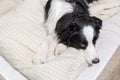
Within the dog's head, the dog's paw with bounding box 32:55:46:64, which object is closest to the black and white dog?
the dog's head

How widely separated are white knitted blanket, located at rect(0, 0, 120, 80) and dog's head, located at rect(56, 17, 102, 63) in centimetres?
6

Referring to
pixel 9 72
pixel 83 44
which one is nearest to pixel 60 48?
pixel 83 44

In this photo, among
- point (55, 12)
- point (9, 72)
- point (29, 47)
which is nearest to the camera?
point (9, 72)

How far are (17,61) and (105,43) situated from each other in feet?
2.23

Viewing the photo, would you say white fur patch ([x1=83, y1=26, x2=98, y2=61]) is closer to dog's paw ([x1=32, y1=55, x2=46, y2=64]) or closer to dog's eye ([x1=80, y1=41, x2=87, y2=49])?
dog's eye ([x1=80, y1=41, x2=87, y2=49])

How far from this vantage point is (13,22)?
1893 millimetres

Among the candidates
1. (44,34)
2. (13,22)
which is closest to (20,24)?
(13,22)

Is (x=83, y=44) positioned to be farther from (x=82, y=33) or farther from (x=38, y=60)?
(x=38, y=60)

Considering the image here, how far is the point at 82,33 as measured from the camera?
1.68m

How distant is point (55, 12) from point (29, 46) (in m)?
0.36

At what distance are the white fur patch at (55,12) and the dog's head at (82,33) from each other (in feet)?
0.39

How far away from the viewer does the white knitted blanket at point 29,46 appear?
62.7 inches

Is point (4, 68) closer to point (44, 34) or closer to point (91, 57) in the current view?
point (44, 34)

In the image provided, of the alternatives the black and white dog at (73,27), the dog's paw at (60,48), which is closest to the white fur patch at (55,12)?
the black and white dog at (73,27)
